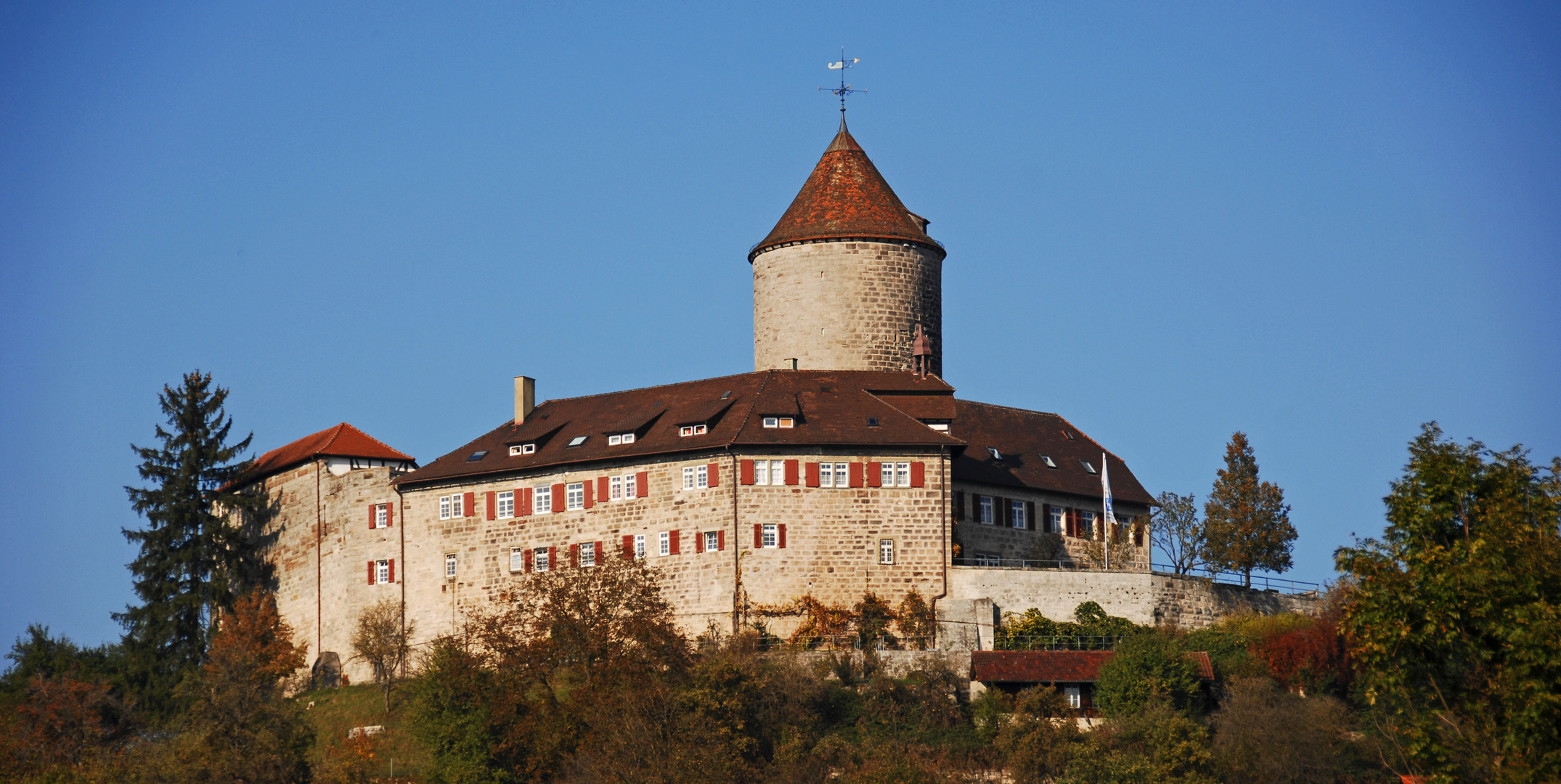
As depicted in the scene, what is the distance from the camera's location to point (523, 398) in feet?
230

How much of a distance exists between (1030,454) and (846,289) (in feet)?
25.4

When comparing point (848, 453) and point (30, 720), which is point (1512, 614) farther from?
point (30, 720)

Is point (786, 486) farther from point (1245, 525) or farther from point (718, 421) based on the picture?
point (1245, 525)

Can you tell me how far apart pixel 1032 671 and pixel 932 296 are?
1755cm

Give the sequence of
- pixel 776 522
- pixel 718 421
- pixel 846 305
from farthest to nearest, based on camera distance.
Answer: pixel 846 305
pixel 718 421
pixel 776 522

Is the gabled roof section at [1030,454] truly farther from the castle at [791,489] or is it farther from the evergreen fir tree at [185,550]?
the evergreen fir tree at [185,550]

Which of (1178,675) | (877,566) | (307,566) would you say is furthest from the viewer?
(307,566)

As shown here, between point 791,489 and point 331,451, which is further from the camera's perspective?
point 331,451

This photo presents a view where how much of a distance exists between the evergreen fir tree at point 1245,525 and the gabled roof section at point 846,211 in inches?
469

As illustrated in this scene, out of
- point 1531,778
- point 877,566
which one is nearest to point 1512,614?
point 1531,778

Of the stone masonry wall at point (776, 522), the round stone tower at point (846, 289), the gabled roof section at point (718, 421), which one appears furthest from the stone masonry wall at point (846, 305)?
the stone masonry wall at point (776, 522)

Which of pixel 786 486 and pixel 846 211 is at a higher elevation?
pixel 846 211

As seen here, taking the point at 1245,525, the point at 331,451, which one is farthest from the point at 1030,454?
the point at 331,451

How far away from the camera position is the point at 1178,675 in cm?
5566
